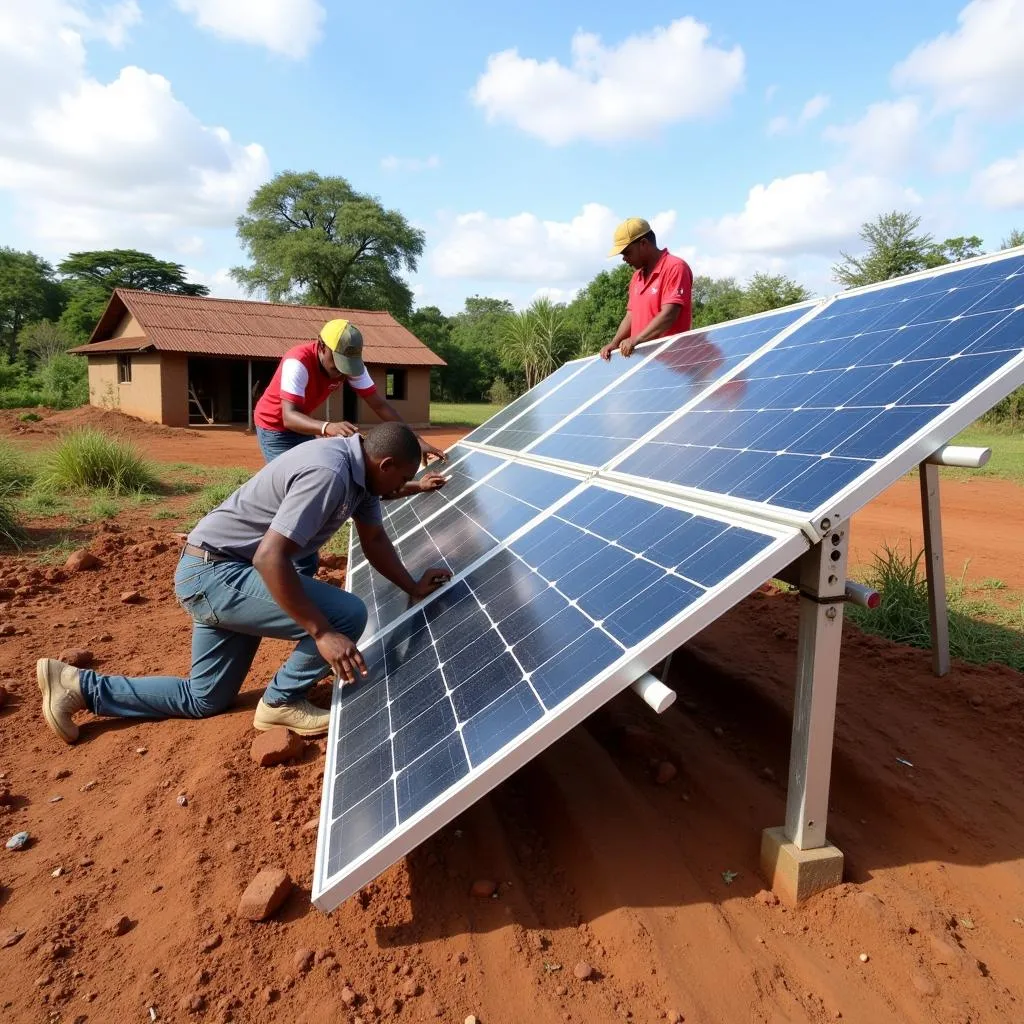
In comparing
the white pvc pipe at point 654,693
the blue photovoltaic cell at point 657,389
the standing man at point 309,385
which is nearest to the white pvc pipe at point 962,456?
the white pvc pipe at point 654,693

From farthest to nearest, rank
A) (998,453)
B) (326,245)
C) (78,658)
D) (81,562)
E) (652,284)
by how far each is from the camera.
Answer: (326,245) → (998,453) → (81,562) → (652,284) → (78,658)

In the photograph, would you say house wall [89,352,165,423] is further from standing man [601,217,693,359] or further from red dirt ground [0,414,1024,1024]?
red dirt ground [0,414,1024,1024]

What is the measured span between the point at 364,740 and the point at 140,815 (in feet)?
4.34

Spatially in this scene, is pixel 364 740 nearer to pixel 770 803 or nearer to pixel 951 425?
pixel 770 803

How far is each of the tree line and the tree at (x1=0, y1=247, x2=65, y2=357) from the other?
10 cm

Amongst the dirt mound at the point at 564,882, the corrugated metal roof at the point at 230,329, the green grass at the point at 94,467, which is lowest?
the dirt mound at the point at 564,882

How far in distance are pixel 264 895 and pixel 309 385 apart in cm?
368

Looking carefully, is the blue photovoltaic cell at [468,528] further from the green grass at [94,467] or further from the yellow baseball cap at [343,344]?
the green grass at [94,467]

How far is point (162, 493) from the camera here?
12.6 meters

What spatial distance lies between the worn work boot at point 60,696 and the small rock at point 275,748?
1089mm

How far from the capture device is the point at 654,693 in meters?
2.22

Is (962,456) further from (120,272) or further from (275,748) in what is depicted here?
(120,272)

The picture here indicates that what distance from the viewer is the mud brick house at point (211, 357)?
88.7ft

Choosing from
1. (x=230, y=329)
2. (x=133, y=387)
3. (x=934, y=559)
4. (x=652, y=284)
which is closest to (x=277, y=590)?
(x=934, y=559)
